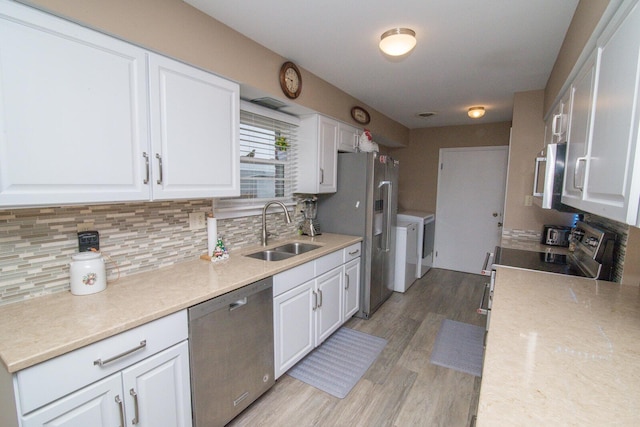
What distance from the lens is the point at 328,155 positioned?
2.88 meters

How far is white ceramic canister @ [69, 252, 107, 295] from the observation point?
136cm

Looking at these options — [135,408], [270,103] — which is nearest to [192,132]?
[270,103]

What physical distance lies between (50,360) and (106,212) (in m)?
0.82

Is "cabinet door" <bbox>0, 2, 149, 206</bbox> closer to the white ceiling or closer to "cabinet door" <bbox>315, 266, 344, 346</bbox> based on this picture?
the white ceiling

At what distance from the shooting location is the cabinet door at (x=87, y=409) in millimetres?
949

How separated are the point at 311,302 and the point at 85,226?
1.51m

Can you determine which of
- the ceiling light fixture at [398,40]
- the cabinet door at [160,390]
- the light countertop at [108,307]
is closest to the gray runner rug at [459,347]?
the light countertop at [108,307]

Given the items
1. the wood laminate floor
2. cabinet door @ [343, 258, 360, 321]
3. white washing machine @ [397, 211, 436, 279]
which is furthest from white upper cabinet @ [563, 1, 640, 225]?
white washing machine @ [397, 211, 436, 279]

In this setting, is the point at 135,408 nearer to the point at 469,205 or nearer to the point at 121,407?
the point at 121,407

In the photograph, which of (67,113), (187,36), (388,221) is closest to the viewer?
(67,113)

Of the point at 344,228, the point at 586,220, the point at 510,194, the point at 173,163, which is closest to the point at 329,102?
the point at 344,228

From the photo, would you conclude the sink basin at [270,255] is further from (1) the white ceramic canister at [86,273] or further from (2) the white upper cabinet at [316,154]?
(1) the white ceramic canister at [86,273]

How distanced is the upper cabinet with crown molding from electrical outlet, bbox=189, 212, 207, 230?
1.13 ft

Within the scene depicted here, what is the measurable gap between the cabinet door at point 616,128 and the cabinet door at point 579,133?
0.09m
